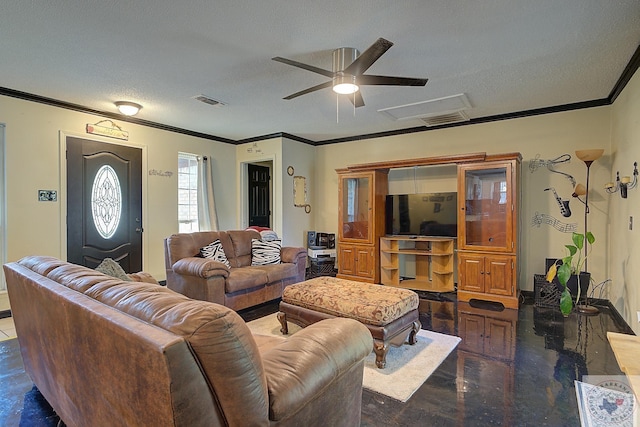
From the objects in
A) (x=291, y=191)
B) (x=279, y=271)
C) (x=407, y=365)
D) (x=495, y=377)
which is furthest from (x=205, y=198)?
(x=495, y=377)

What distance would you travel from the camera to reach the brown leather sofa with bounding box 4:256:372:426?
Result: 3.15 ft

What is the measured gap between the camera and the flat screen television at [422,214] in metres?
4.89

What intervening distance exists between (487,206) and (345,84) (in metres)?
2.78

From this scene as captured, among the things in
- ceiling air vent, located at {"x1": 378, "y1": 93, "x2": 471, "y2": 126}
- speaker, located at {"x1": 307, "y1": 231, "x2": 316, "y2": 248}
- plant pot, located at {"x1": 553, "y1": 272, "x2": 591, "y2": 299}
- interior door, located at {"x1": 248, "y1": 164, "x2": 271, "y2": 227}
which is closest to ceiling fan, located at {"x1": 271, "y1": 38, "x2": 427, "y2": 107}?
ceiling air vent, located at {"x1": 378, "y1": 93, "x2": 471, "y2": 126}

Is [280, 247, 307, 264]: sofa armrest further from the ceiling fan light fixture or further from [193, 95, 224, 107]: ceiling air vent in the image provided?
the ceiling fan light fixture

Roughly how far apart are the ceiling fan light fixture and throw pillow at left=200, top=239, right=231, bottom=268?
2337 mm

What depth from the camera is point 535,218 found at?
4.59 meters

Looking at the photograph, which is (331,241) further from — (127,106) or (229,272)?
(127,106)

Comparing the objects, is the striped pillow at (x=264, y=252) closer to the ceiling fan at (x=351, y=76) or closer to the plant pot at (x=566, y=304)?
the ceiling fan at (x=351, y=76)

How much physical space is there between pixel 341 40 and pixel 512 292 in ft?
11.4

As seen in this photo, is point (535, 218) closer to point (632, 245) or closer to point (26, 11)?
point (632, 245)

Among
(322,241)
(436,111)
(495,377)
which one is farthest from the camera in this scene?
(322,241)

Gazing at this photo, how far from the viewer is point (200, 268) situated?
11.6ft

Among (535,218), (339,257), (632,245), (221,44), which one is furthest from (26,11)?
(535,218)
